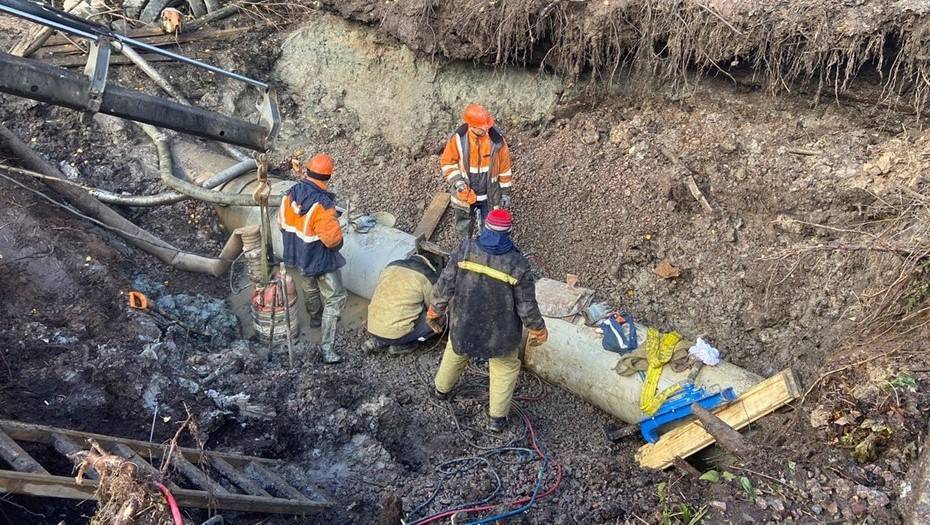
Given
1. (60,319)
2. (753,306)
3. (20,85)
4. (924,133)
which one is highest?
(20,85)

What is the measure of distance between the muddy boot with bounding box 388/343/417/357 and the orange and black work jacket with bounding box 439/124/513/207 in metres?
1.63

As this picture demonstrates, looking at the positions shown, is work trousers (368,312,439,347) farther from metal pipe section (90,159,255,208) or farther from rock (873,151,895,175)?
rock (873,151,895,175)

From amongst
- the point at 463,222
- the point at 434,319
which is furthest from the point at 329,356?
the point at 463,222

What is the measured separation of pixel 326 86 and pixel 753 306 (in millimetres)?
5928

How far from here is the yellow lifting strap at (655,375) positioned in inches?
222

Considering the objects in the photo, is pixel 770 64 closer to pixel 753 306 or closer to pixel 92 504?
pixel 753 306

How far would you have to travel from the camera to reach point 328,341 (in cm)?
698

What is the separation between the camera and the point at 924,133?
641cm

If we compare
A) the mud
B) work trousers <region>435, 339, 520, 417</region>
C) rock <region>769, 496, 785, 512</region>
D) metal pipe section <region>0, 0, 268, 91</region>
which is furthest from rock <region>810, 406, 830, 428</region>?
metal pipe section <region>0, 0, 268, 91</region>

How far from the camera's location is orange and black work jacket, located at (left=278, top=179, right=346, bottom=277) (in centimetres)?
636

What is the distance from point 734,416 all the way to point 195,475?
3532 millimetres

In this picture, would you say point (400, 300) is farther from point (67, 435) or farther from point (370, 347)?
point (67, 435)

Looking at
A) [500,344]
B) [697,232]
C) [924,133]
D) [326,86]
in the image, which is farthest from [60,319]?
[924,133]

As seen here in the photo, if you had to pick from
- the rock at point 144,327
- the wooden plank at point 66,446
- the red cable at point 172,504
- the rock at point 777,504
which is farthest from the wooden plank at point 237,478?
the rock at point 777,504
